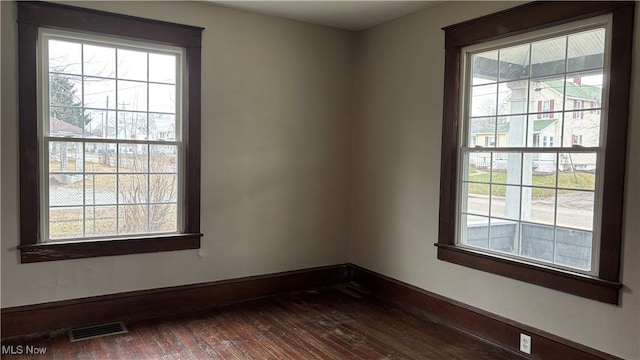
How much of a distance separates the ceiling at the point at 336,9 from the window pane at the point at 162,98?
90 centimetres

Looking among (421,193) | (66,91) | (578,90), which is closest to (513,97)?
(578,90)

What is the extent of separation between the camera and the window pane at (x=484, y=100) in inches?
140

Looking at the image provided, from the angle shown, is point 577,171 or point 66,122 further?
point 66,122

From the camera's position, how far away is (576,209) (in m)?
3.02

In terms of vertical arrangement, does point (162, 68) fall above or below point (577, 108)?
above

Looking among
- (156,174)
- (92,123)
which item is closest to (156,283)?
(156,174)

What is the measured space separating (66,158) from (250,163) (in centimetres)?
156

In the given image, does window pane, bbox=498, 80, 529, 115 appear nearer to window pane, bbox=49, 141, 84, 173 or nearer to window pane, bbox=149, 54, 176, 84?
window pane, bbox=149, 54, 176, 84

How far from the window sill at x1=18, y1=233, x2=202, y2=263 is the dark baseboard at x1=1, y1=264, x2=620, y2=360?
360mm

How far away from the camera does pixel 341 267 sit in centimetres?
500

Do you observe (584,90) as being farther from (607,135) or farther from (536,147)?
(536,147)

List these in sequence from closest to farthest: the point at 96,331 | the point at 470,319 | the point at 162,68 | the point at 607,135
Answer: the point at 607,135
the point at 96,331
the point at 470,319
the point at 162,68

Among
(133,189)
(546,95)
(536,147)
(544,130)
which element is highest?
(546,95)

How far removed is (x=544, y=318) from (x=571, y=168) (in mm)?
1067
